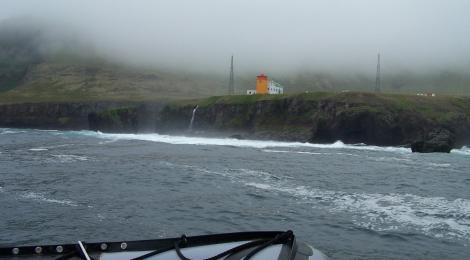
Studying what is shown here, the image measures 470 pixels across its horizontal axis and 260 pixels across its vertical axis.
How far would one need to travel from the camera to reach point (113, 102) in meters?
164

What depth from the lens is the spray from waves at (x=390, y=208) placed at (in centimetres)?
2198

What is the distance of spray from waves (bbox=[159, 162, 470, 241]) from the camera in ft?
72.1

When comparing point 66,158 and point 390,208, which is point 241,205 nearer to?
point 390,208

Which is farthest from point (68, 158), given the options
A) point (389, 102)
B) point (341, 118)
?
point (389, 102)

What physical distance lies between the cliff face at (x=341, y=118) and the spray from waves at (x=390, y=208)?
60062 millimetres

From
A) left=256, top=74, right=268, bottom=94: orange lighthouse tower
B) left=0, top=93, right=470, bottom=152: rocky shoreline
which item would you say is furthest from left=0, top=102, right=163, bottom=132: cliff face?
left=256, top=74, right=268, bottom=94: orange lighthouse tower

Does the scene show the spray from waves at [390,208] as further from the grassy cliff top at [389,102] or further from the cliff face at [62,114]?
the cliff face at [62,114]

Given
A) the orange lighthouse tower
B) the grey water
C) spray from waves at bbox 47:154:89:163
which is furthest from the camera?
the orange lighthouse tower

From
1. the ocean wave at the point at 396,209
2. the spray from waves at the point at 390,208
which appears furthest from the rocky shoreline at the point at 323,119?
the ocean wave at the point at 396,209

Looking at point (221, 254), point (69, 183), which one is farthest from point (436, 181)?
point (221, 254)

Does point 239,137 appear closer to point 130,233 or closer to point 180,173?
point 180,173

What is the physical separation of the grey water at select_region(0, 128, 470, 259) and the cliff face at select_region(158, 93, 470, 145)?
48.1 meters

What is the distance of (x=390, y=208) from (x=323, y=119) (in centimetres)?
7111

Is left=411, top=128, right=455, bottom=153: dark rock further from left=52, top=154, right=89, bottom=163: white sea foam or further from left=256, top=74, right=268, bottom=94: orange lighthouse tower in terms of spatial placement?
left=256, top=74, right=268, bottom=94: orange lighthouse tower
